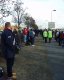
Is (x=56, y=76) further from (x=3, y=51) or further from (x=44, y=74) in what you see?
(x=3, y=51)

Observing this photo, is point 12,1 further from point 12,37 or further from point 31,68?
point 12,37

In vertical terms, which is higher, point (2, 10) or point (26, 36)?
point (2, 10)

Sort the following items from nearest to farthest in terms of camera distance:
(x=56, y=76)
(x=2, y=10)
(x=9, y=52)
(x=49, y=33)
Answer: (x=9, y=52) < (x=56, y=76) < (x=2, y=10) < (x=49, y=33)

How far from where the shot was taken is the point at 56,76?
46.7 ft

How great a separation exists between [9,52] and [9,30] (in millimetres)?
748

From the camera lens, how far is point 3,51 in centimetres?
1252

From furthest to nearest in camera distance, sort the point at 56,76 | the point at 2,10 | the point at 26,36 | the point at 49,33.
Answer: the point at 49,33, the point at 26,36, the point at 2,10, the point at 56,76

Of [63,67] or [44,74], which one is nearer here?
[44,74]

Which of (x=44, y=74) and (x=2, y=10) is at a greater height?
(x=2, y=10)

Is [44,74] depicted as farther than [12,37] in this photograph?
Yes

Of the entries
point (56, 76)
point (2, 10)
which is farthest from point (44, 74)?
point (2, 10)

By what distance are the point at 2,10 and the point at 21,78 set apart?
7866 mm

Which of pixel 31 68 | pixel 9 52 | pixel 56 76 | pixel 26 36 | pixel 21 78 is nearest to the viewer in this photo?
pixel 9 52

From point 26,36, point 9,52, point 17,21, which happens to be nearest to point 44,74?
point 9,52
